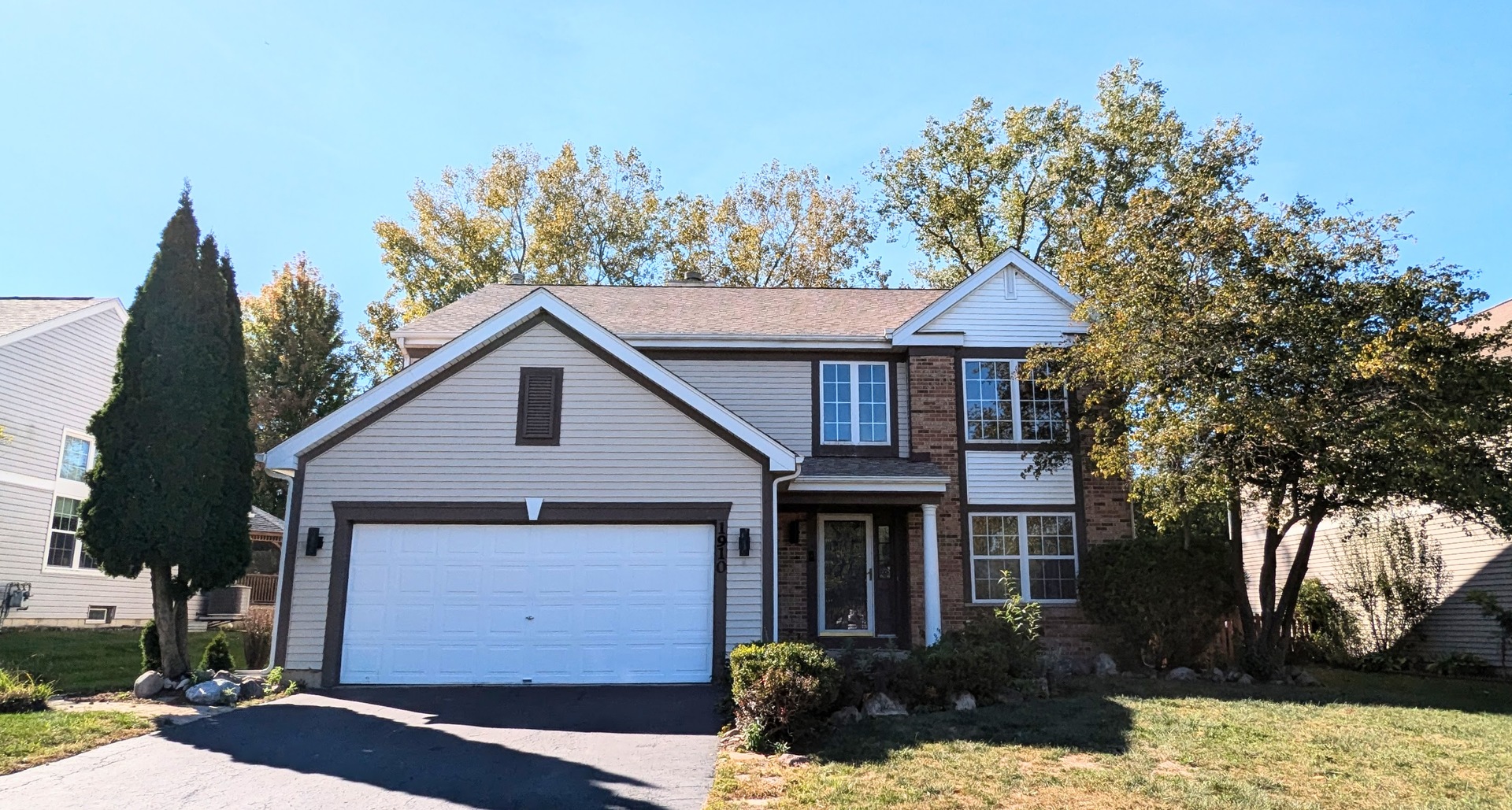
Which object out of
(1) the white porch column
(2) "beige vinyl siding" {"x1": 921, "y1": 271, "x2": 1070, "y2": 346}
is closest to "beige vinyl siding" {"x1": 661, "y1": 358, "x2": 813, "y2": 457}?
(2) "beige vinyl siding" {"x1": 921, "y1": 271, "x2": 1070, "y2": 346}

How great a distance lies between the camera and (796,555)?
15367mm

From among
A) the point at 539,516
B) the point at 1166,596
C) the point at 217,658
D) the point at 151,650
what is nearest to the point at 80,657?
the point at 151,650

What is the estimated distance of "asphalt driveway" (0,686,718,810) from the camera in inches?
271

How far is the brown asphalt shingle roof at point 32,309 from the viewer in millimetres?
18969

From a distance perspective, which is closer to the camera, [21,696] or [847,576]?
[21,696]

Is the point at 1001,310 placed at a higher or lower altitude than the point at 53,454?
higher

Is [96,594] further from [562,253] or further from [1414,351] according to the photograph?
[1414,351]

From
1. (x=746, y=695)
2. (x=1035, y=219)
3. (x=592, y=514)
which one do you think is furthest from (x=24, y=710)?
(x=1035, y=219)

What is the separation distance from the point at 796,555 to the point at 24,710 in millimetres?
9947

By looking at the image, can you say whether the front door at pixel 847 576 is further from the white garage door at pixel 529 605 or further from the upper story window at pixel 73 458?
the upper story window at pixel 73 458

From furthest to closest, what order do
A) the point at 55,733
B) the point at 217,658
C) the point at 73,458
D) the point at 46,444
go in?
1. the point at 73,458
2. the point at 46,444
3. the point at 217,658
4. the point at 55,733

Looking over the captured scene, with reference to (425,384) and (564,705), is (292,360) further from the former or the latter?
(564,705)

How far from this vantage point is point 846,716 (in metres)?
9.52

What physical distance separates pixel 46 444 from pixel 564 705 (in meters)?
15.5
